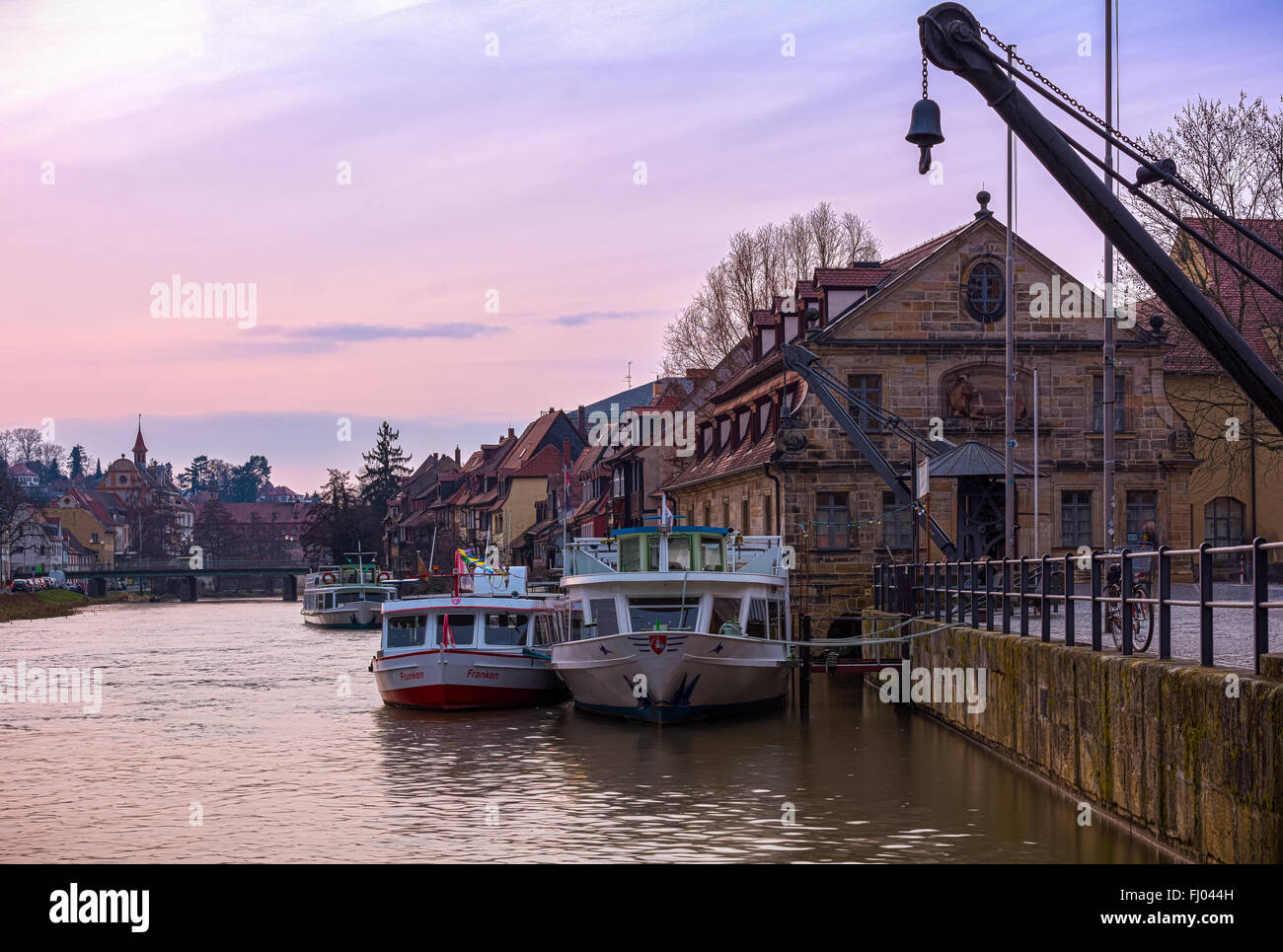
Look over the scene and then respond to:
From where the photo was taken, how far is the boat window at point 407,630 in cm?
3328

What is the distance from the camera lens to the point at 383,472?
499 ft

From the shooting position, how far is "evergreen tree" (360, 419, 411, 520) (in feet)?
496

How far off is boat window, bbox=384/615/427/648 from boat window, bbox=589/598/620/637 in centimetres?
494

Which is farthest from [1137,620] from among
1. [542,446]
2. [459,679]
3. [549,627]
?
[542,446]

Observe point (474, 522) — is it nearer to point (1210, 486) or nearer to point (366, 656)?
point (366, 656)

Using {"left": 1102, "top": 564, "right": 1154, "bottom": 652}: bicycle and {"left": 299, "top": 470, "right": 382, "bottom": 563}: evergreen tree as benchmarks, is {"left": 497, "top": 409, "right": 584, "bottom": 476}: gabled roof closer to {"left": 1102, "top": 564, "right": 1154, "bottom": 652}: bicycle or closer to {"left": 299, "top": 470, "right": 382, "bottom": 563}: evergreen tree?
{"left": 299, "top": 470, "right": 382, "bottom": 563}: evergreen tree

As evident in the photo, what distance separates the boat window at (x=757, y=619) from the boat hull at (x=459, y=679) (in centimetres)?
491

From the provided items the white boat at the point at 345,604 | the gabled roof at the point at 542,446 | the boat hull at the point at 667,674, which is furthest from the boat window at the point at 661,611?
the gabled roof at the point at 542,446

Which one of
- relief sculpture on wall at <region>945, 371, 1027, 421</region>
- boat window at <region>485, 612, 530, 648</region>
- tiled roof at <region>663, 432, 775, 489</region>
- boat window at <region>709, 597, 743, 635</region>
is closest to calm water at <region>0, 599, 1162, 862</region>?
boat window at <region>485, 612, 530, 648</region>

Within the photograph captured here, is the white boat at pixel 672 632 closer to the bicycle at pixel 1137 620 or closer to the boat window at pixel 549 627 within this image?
the boat window at pixel 549 627

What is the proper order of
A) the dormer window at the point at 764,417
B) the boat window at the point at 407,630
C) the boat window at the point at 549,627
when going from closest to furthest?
the boat window at the point at 407,630 → the boat window at the point at 549,627 → the dormer window at the point at 764,417

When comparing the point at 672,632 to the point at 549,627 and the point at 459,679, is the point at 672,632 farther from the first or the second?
the point at 549,627

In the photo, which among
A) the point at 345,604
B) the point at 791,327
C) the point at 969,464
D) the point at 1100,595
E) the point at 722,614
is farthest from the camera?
the point at 345,604

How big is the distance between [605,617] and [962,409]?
65.5ft
